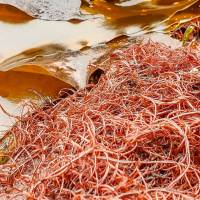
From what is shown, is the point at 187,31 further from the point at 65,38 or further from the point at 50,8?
the point at 50,8

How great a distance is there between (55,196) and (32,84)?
793 mm

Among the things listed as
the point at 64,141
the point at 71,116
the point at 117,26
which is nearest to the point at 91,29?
the point at 117,26

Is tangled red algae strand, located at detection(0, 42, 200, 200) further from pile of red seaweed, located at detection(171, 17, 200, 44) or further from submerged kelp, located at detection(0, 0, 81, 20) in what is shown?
submerged kelp, located at detection(0, 0, 81, 20)

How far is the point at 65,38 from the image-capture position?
2.84 meters

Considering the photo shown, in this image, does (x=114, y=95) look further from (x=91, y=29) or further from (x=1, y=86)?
(x=91, y=29)

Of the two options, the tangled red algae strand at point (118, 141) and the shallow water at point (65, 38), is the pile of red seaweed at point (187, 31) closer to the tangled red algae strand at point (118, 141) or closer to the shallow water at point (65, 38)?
the shallow water at point (65, 38)

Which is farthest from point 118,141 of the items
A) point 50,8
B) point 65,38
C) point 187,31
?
point 50,8

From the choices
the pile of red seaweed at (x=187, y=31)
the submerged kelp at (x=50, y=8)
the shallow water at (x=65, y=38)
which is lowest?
the pile of red seaweed at (x=187, y=31)

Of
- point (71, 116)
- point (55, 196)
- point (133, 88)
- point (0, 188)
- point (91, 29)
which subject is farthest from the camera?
point (91, 29)

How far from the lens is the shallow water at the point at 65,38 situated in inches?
99.4

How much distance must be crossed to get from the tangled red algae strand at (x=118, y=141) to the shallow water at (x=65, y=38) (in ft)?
0.45

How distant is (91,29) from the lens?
297cm

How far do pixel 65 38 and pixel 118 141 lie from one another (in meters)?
0.99

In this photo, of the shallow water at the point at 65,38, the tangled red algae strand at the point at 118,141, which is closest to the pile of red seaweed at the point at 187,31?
the shallow water at the point at 65,38
